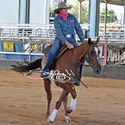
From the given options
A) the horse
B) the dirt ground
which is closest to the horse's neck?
the horse

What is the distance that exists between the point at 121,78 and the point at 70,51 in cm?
800

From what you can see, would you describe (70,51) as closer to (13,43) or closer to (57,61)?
(57,61)

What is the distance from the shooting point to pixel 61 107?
25.5ft

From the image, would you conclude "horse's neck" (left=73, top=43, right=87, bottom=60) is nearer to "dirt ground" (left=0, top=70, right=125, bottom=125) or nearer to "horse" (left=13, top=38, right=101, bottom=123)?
"horse" (left=13, top=38, right=101, bottom=123)

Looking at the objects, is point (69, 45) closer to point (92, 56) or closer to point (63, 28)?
point (63, 28)

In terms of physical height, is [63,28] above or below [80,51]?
above

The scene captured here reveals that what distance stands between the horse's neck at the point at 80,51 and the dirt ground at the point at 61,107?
3.89ft

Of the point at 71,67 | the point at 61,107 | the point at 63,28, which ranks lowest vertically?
the point at 61,107

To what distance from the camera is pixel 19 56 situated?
53.2 feet

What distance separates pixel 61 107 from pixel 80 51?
7.27ft

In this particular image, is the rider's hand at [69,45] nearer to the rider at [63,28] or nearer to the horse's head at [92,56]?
the rider at [63,28]

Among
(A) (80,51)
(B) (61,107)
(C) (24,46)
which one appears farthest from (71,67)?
(C) (24,46)

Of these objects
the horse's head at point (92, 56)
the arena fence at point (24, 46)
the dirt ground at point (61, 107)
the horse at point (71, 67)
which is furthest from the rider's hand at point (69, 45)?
the arena fence at point (24, 46)

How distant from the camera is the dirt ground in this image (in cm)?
637
